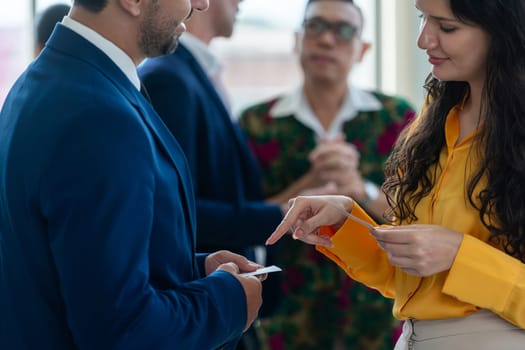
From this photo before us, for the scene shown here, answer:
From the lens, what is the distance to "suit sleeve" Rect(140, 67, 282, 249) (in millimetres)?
2328

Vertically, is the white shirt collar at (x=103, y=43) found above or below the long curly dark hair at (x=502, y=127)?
above

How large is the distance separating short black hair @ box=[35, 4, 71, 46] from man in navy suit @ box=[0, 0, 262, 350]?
3.64ft

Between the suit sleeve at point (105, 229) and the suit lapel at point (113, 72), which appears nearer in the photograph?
the suit sleeve at point (105, 229)

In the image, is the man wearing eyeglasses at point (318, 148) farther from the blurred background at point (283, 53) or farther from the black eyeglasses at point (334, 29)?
the blurred background at point (283, 53)

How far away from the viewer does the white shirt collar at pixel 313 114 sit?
301 cm

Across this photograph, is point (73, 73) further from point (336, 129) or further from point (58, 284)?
point (336, 129)

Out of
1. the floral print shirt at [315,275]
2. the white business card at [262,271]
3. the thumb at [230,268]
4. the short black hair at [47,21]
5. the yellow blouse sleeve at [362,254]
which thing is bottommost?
the floral print shirt at [315,275]

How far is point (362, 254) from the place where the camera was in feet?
5.87

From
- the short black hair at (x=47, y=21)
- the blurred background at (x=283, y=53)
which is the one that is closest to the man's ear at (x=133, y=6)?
the short black hair at (x=47, y=21)

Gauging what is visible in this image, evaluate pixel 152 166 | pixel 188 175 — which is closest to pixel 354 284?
pixel 188 175

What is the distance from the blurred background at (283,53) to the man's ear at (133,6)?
274 cm

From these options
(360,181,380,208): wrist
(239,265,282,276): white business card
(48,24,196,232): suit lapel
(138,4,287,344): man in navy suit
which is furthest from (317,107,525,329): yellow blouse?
(360,181,380,208): wrist

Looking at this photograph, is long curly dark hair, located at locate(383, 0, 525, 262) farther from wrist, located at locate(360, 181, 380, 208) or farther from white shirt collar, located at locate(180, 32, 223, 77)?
wrist, located at locate(360, 181, 380, 208)

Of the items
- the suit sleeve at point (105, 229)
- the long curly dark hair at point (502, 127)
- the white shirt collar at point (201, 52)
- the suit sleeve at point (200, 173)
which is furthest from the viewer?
the white shirt collar at point (201, 52)
